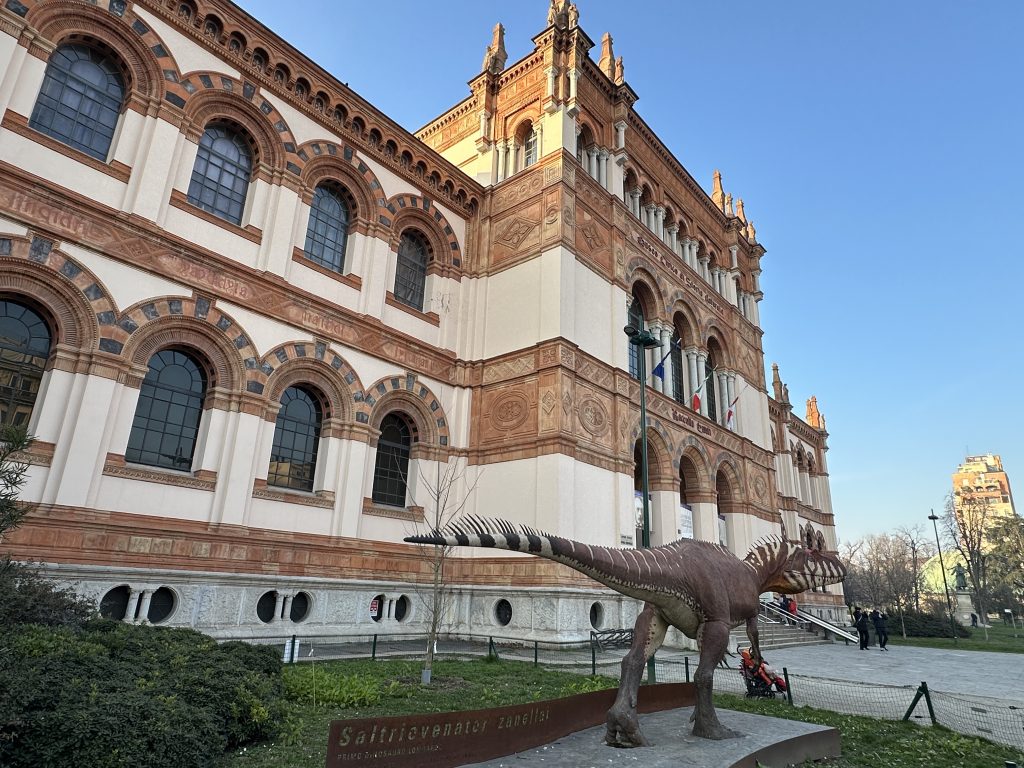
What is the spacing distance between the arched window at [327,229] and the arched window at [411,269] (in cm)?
194

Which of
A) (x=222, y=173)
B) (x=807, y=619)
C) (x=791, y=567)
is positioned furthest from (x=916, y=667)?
(x=222, y=173)

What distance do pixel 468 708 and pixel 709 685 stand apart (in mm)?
3376

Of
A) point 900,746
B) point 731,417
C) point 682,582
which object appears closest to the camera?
point 682,582

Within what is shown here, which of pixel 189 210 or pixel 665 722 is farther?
pixel 189 210

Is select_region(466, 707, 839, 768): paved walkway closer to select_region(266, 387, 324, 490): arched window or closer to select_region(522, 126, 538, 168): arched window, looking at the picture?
select_region(266, 387, 324, 490): arched window

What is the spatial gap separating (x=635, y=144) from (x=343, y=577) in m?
20.0

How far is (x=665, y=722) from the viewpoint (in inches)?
280

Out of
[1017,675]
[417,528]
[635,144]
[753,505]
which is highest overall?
[635,144]

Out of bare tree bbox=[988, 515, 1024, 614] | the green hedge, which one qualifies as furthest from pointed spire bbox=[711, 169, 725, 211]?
bare tree bbox=[988, 515, 1024, 614]

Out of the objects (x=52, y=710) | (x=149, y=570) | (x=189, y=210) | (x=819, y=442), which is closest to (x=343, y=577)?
(x=149, y=570)

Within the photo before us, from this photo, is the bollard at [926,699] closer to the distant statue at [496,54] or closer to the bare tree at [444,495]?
the bare tree at [444,495]

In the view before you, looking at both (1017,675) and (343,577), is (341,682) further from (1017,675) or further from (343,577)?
(1017,675)

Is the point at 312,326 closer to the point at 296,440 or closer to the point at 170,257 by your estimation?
the point at 296,440

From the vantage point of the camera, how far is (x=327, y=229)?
1747 centimetres
